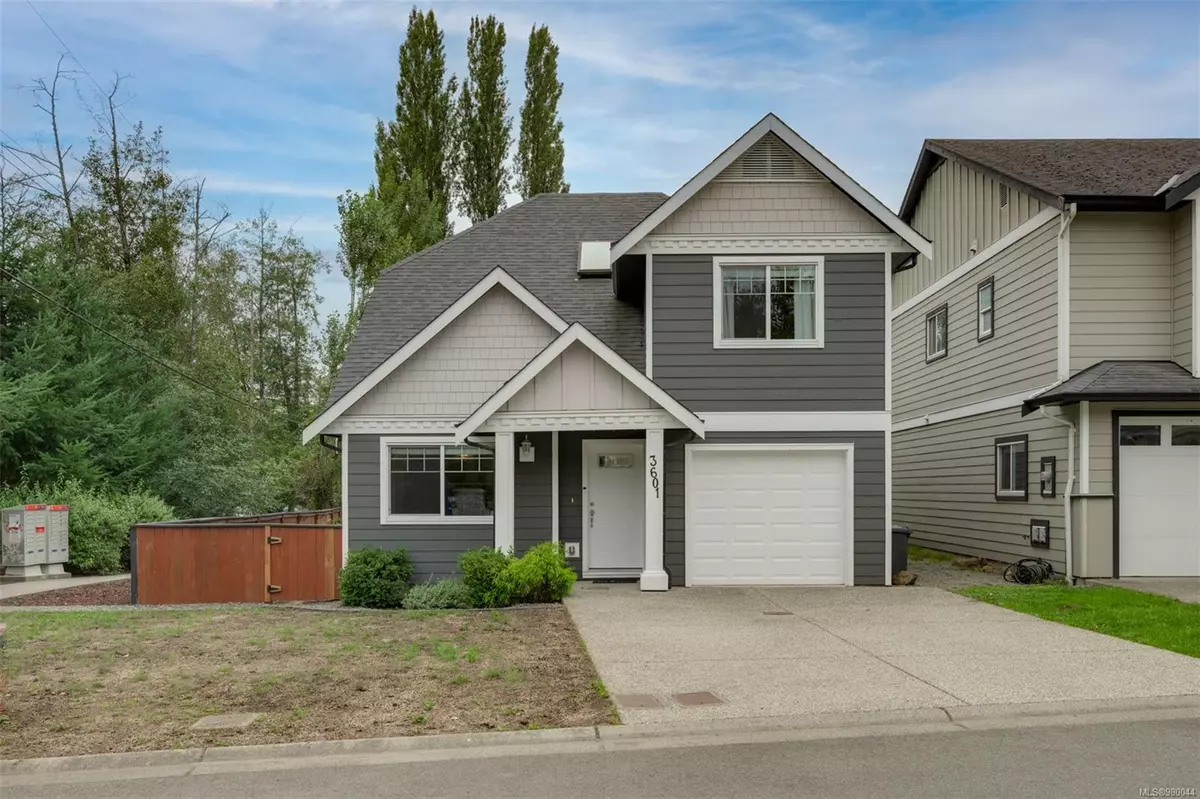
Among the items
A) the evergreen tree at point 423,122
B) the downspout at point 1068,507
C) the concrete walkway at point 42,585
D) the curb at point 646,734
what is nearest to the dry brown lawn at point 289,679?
the curb at point 646,734

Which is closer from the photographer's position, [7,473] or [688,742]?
[688,742]

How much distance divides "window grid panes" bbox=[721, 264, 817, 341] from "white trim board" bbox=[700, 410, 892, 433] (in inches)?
45.4

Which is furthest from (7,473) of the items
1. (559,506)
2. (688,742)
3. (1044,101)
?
(1044,101)

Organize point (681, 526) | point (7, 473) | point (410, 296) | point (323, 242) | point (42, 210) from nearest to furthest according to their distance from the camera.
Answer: point (681, 526) < point (410, 296) < point (7, 473) < point (42, 210) < point (323, 242)

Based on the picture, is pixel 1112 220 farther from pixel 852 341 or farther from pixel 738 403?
pixel 738 403

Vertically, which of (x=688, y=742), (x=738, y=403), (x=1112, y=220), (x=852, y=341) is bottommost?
(x=688, y=742)

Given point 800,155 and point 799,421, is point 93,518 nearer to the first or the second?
point 799,421

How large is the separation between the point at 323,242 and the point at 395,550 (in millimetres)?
26391

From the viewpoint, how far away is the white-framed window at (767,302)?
47.6ft

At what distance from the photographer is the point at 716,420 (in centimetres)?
1445

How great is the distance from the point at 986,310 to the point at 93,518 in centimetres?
1866

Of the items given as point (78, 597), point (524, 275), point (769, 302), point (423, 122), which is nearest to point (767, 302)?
point (769, 302)

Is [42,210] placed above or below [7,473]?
above

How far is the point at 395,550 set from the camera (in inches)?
575
